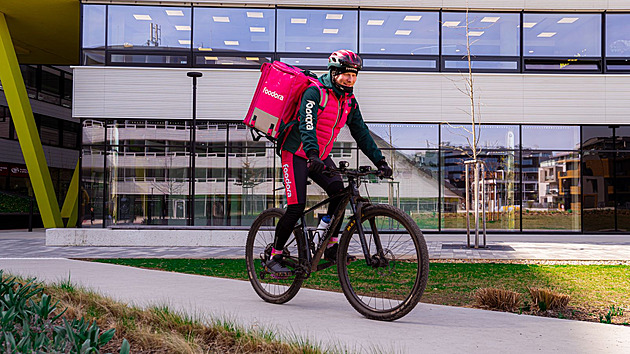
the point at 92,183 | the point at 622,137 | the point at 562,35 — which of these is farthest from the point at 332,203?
the point at 622,137

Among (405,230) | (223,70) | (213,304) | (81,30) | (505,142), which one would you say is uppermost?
(81,30)

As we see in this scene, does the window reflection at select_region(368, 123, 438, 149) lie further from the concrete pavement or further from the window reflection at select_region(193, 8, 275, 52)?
the concrete pavement

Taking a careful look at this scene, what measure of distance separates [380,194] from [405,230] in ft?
44.4

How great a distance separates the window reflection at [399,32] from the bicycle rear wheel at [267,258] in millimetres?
13102

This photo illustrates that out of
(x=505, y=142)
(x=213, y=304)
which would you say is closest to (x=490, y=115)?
(x=505, y=142)

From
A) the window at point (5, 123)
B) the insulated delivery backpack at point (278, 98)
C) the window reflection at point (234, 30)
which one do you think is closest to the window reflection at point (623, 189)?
the window reflection at point (234, 30)

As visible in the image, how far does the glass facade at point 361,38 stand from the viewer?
58.5 ft

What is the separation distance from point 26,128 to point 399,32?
36.6ft

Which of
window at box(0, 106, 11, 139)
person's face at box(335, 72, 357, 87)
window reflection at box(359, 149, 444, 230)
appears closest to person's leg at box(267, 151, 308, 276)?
person's face at box(335, 72, 357, 87)

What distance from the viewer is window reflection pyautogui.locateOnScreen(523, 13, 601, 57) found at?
18.2 m

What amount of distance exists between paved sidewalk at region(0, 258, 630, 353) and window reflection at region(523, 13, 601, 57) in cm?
1476

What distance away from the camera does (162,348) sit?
3.47m

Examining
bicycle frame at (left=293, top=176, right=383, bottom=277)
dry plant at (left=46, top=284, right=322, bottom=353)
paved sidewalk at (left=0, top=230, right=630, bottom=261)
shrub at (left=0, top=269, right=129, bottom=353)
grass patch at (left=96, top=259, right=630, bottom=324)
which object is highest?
bicycle frame at (left=293, top=176, right=383, bottom=277)

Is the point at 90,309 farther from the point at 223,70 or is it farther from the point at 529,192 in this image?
the point at 529,192
